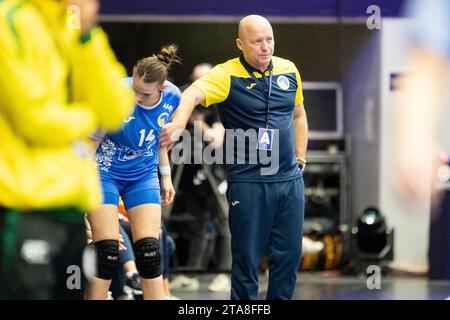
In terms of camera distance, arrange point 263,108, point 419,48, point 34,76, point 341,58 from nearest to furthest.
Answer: point 34,76
point 263,108
point 419,48
point 341,58

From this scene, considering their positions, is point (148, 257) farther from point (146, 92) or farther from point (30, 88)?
point (30, 88)

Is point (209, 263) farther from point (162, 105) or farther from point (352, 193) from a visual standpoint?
point (162, 105)

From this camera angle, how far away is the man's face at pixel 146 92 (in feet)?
21.9

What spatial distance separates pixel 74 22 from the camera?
4277 mm

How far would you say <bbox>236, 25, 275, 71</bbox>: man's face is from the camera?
685 centimetres

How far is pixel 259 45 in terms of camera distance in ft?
22.5

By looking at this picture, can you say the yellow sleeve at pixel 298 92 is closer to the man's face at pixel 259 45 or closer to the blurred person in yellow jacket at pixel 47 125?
the man's face at pixel 259 45

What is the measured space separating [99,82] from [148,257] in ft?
8.48

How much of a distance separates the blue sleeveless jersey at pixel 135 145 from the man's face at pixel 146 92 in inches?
1.2

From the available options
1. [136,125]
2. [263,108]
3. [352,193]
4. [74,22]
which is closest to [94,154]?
[136,125]

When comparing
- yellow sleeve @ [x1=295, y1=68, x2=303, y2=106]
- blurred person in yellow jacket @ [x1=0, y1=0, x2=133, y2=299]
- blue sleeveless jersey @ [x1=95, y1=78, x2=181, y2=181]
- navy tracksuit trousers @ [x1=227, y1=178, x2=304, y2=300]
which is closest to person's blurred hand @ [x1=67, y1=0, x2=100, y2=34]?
blurred person in yellow jacket @ [x1=0, y1=0, x2=133, y2=299]

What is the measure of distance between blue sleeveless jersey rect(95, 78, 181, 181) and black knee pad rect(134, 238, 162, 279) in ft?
1.30

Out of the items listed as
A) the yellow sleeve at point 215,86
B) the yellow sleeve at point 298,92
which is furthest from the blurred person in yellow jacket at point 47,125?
the yellow sleeve at point 298,92

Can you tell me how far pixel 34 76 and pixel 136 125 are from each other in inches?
110
